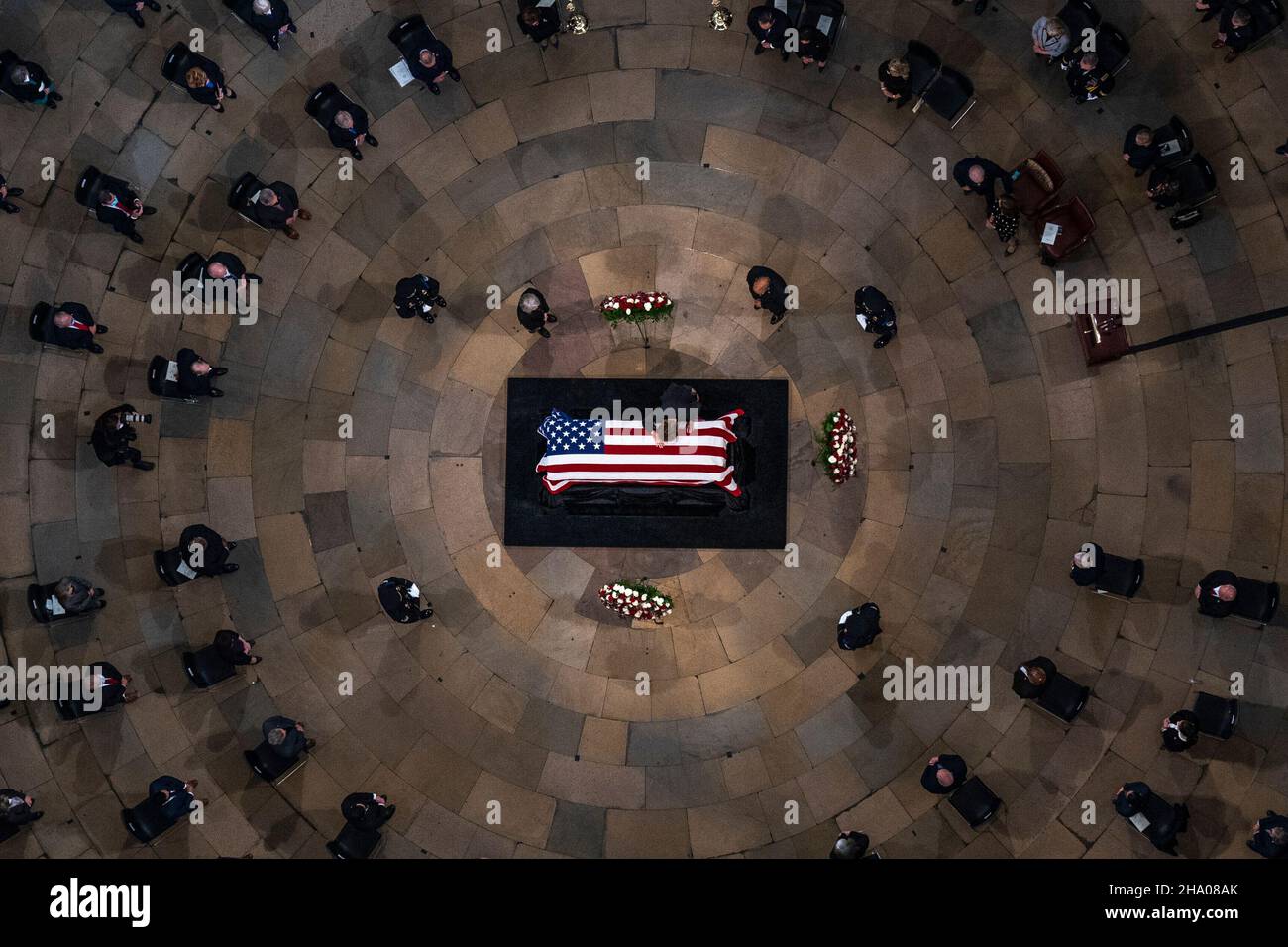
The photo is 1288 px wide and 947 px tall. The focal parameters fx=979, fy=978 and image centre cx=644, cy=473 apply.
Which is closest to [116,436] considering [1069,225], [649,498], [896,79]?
[649,498]

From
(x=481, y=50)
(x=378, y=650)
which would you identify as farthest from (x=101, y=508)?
(x=481, y=50)

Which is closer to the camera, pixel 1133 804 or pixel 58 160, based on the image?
pixel 1133 804

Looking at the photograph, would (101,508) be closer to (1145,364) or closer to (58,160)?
(58,160)

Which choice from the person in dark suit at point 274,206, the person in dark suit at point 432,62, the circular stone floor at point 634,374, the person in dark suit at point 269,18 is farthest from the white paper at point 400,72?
the person in dark suit at point 274,206

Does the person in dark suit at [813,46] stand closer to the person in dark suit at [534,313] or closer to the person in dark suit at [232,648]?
the person in dark suit at [534,313]

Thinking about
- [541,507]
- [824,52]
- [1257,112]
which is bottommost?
[541,507]

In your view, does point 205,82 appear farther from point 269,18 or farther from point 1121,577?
point 1121,577

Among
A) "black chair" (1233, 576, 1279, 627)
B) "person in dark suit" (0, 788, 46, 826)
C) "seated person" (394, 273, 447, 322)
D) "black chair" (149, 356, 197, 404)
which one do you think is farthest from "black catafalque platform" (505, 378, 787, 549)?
"person in dark suit" (0, 788, 46, 826)
